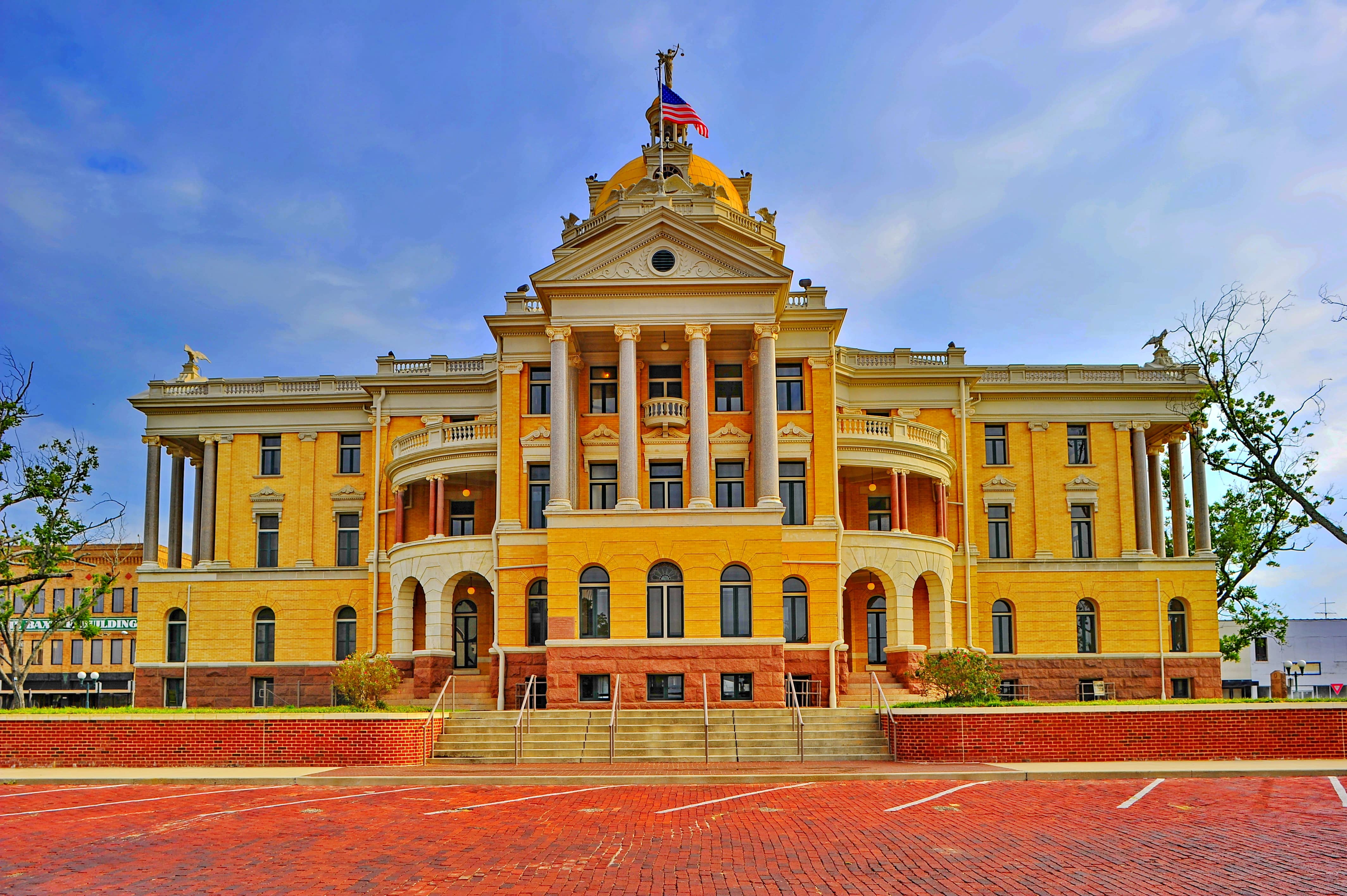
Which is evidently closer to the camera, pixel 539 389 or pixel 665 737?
pixel 665 737

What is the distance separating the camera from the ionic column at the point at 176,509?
45.4 metres

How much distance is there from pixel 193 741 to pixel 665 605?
12.8m

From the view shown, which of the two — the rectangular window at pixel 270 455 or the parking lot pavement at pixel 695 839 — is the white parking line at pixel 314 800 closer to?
the parking lot pavement at pixel 695 839

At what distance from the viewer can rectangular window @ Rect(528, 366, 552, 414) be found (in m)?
36.9

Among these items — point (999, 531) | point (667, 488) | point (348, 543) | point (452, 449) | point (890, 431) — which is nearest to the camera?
point (667, 488)

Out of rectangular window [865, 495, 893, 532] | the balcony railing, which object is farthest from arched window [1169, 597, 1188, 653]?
rectangular window [865, 495, 893, 532]

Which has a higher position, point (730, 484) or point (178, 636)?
point (730, 484)

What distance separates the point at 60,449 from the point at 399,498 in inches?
507

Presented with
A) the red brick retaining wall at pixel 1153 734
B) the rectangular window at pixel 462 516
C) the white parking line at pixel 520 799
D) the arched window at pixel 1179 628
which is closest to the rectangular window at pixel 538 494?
the rectangular window at pixel 462 516

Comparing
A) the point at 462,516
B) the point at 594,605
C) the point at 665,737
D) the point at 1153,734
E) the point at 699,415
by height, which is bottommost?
the point at 665,737

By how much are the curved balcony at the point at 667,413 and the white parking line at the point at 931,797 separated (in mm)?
16772

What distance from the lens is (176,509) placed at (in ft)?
151

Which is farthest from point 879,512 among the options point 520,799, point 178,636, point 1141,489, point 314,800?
point 178,636

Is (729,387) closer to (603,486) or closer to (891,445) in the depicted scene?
(603,486)
